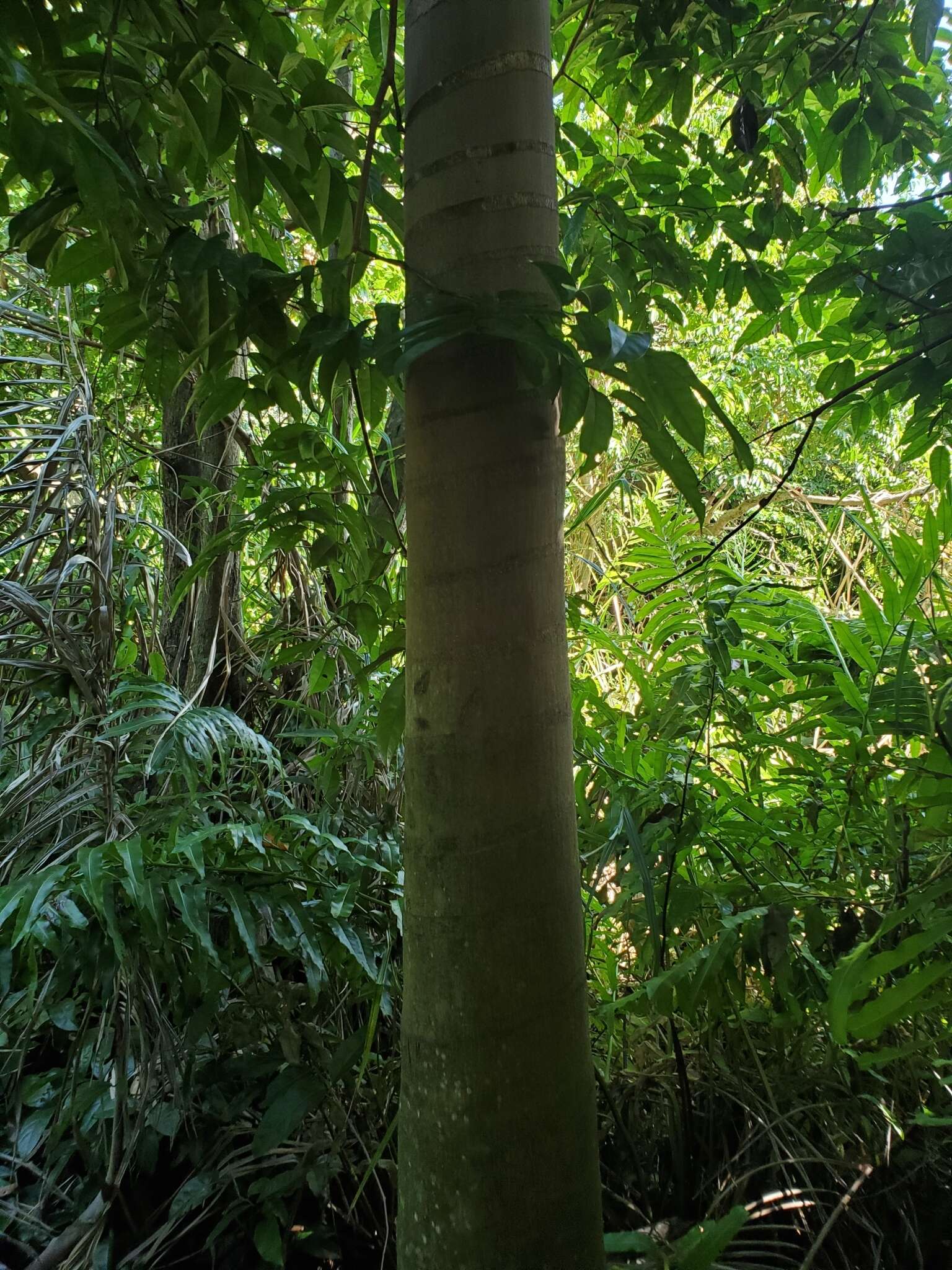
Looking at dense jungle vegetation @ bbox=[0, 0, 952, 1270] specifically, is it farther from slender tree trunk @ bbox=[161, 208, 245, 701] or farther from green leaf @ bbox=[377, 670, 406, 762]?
slender tree trunk @ bbox=[161, 208, 245, 701]

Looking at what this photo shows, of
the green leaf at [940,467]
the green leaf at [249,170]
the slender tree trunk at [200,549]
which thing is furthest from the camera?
the slender tree trunk at [200,549]

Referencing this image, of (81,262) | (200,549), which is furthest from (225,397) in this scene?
(200,549)

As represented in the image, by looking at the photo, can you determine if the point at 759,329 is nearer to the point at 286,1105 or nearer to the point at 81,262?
the point at 81,262

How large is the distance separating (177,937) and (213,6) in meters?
1.06

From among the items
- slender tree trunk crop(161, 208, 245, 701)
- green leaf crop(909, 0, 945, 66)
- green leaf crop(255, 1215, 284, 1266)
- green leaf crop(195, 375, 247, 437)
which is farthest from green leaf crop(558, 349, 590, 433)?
slender tree trunk crop(161, 208, 245, 701)

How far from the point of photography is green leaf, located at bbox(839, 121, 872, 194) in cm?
117

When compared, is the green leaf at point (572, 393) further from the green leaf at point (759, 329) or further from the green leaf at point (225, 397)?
the green leaf at point (759, 329)

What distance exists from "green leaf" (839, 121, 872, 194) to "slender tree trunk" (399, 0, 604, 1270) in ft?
2.28

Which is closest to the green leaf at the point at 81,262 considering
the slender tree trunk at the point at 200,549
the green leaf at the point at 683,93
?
the green leaf at the point at 683,93

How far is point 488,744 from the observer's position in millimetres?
642

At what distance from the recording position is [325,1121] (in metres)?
1.20

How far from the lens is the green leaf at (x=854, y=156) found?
46.2 inches

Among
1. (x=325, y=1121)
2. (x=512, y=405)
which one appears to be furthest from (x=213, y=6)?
(x=325, y=1121)

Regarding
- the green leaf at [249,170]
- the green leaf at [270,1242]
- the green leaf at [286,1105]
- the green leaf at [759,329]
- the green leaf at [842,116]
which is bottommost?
the green leaf at [270,1242]
